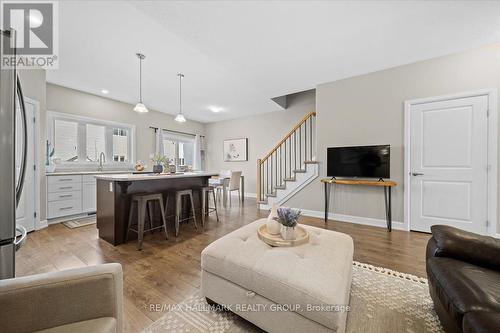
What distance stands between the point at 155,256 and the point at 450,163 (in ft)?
14.2

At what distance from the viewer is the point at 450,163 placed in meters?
2.79

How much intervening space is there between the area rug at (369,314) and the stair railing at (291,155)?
290 cm

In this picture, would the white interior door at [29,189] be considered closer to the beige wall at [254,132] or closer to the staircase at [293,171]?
the staircase at [293,171]

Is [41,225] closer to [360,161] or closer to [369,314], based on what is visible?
[369,314]

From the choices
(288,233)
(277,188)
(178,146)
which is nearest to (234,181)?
(277,188)

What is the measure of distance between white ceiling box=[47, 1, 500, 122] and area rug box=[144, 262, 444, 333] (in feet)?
9.06

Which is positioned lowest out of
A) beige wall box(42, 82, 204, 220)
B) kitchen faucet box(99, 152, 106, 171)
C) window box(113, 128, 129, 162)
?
kitchen faucet box(99, 152, 106, 171)

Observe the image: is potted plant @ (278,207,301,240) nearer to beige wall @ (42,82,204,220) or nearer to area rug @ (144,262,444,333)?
area rug @ (144,262,444,333)

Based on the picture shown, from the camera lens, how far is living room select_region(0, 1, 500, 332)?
99 centimetres

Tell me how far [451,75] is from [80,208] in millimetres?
6875

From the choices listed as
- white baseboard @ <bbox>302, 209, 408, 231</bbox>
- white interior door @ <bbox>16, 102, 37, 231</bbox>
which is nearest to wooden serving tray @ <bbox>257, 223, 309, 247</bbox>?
white baseboard @ <bbox>302, 209, 408, 231</bbox>

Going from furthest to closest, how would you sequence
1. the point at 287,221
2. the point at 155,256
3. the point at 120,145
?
the point at 120,145
the point at 155,256
the point at 287,221

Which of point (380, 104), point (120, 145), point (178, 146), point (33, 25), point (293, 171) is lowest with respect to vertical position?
point (293, 171)

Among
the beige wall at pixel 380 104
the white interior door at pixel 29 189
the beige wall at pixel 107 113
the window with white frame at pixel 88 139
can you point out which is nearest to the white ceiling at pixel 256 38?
the beige wall at pixel 380 104
